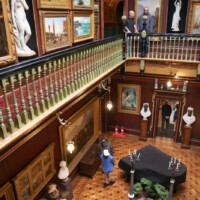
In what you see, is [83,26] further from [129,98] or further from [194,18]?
[194,18]

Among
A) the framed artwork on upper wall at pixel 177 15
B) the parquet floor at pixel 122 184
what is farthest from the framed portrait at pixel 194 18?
the parquet floor at pixel 122 184

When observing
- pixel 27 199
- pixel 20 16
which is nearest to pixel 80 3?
pixel 20 16

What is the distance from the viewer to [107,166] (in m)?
7.58

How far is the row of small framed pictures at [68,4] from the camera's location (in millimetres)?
5975

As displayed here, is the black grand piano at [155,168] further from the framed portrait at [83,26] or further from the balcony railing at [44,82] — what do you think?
the framed portrait at [83,26]

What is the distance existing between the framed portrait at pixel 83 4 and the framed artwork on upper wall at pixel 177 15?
392 cm

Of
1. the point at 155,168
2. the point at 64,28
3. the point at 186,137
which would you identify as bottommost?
the point at 186,137

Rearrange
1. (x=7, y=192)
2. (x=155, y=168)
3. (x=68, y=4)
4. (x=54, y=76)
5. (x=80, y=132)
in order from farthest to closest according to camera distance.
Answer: (x=80, y=132)
(x=155, y=168)
(x=68, y=4)
(x=7, y=192)
(x=54, y=76)

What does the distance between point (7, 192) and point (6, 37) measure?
3.28m

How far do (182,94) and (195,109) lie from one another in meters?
0.86

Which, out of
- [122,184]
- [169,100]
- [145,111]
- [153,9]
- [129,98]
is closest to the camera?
[122,184]

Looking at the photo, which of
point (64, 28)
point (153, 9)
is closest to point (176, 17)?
point (153, 9)

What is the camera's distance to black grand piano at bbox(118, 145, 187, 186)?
23.8 ft

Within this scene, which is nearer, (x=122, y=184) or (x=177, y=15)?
(x=122, y=184)
